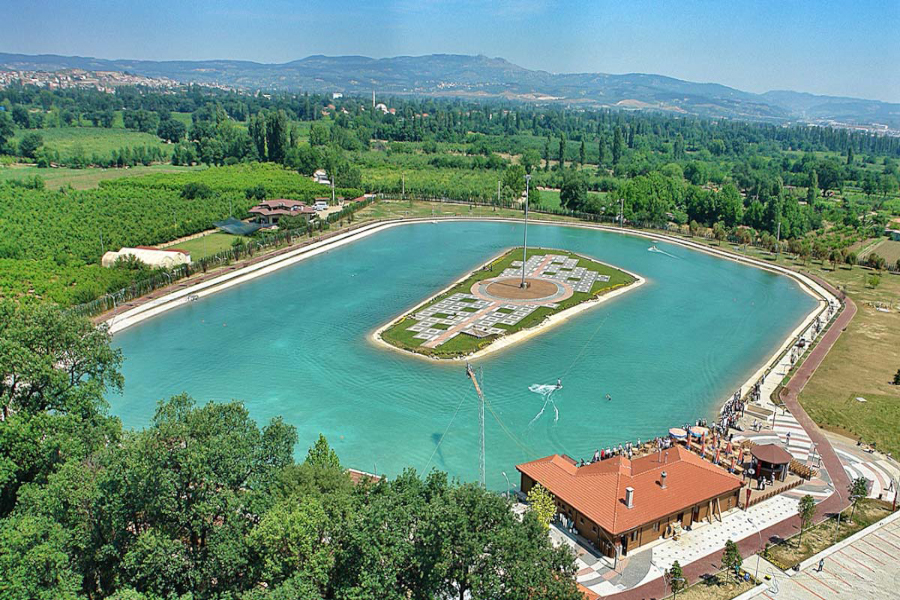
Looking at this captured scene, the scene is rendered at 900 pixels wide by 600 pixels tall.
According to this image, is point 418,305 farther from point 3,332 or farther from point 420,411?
point 3,332

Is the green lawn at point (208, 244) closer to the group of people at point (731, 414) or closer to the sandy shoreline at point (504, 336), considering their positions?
the sandy shoreline at point (504, 336)

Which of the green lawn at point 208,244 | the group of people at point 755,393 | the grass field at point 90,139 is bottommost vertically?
the group of people at point 755,393

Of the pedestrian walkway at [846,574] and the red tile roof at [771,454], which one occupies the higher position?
the red tile roof at [771,454]

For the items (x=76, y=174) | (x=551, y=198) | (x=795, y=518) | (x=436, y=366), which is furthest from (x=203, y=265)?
(x=551, y=198)

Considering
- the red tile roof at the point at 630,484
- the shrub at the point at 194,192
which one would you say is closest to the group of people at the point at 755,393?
the red tile roof at the point at 630,484

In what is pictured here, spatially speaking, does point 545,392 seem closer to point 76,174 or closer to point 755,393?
point 755,393

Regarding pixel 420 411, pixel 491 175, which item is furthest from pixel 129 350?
pixel 491 175
